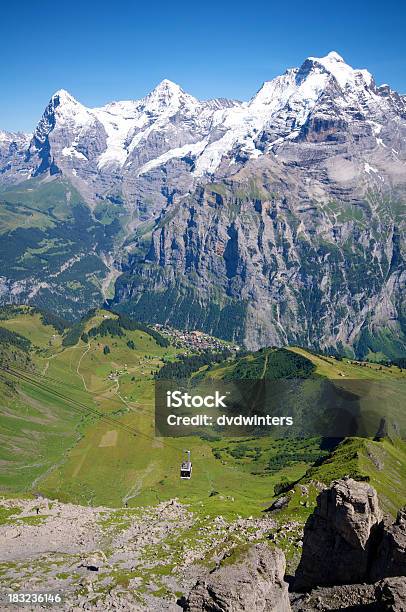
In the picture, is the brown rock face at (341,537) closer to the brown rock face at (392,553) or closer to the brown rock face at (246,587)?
the brown rock face at (392,553)

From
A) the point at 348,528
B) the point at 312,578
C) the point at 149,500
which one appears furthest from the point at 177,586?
the point at 149,500

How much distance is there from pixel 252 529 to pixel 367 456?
63162 mm

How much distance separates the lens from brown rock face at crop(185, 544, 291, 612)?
39.6 metres

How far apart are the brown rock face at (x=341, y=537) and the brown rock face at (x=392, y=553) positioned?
2.20 meters

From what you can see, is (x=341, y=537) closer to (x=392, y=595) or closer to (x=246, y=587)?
(x=246, y=587)

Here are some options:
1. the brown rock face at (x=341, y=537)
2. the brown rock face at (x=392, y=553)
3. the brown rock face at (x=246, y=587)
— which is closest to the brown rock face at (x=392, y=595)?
the brown rock face at (x=246, y=587)

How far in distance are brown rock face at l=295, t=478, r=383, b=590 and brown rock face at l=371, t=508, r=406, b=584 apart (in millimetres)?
2203

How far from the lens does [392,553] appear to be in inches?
1965

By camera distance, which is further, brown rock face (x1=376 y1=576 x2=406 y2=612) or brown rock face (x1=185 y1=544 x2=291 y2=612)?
brown rock face (x1=185 y1=544 x2=291 y2=612)

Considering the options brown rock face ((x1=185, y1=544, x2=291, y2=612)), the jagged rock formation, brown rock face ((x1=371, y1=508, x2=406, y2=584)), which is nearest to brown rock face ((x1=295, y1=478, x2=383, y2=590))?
the jagged rock formation

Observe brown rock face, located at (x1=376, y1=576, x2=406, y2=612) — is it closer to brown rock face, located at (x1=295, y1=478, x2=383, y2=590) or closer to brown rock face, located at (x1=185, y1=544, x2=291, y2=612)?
brown rock face, located at (x1=185, y1=544, x2=291, y2=612)

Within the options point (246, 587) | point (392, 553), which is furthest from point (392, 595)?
point (392, 553)

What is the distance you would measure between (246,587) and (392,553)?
16.4 m

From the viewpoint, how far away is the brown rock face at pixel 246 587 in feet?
130
